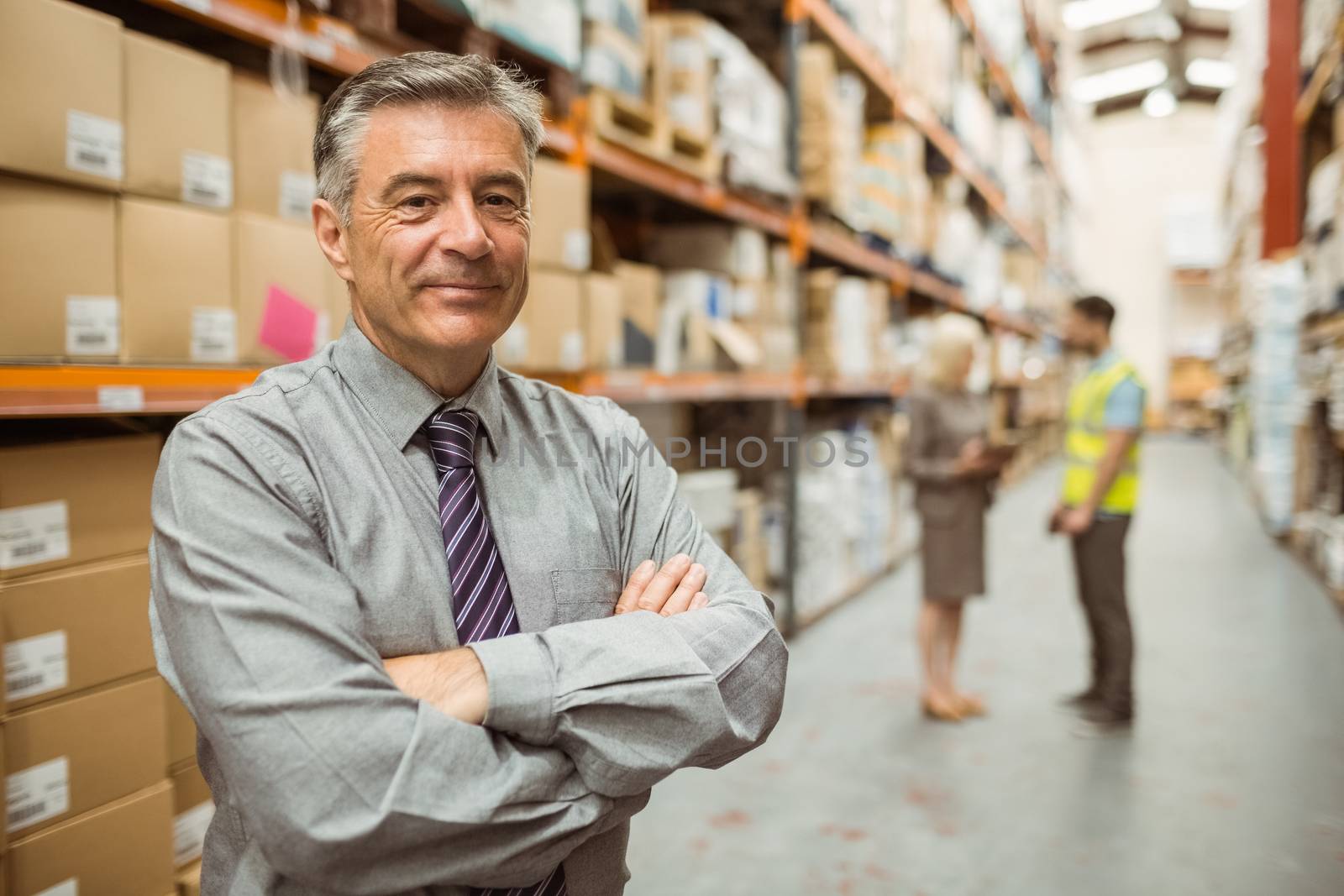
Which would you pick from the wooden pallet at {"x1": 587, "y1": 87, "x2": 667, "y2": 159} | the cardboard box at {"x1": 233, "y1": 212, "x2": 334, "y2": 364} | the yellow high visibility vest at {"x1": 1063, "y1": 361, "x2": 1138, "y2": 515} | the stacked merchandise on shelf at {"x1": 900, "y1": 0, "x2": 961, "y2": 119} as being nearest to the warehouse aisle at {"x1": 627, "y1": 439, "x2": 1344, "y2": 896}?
the yellow high visibility vest at {"x1": 1063, "y1": 361, "x2": 1138, "y2": 515}

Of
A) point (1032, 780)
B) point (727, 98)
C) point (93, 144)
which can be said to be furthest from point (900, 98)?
point (93, 144)

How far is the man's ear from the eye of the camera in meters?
1.21

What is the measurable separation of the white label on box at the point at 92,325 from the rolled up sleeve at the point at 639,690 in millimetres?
958

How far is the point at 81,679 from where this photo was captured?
5.07ft

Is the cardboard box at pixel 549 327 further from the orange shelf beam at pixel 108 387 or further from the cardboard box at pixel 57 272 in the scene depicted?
the cardboard box at pixel 57 272

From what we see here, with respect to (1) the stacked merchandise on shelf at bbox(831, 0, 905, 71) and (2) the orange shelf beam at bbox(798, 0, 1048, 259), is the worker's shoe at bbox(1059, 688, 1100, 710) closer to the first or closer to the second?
(2) the orange shelf beam at bbox(798, 0, 1048, 259)

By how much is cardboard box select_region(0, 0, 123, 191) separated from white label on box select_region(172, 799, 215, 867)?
1.14 m

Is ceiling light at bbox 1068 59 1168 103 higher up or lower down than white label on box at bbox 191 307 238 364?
higher up

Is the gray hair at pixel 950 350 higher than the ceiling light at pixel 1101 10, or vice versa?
the ceiling light at pixel 1101 10

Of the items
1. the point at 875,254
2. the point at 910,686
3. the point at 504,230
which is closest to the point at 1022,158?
the point at 875,254

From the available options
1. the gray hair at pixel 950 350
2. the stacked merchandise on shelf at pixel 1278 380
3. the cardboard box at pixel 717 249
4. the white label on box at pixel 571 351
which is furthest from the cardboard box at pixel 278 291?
the stacked merchandise on shelf at pixel 1278 380

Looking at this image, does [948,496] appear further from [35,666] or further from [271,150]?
[35,666]

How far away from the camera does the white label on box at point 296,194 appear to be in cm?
184

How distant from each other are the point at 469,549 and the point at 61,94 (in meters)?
1.03
